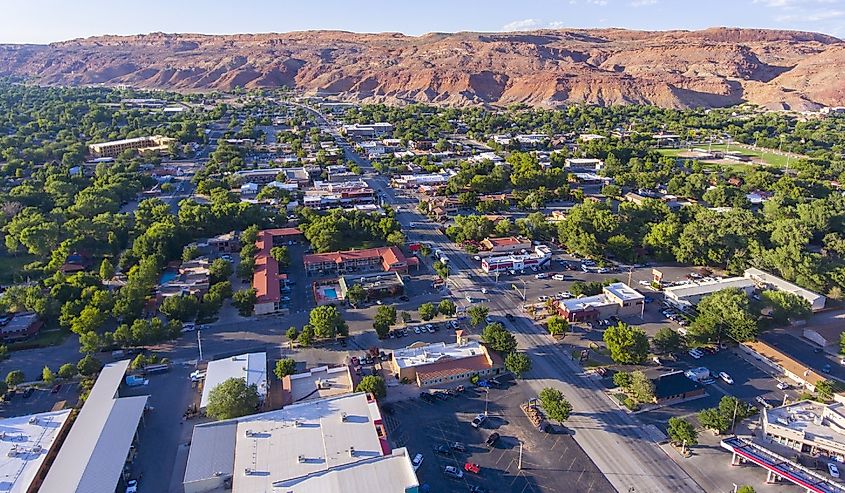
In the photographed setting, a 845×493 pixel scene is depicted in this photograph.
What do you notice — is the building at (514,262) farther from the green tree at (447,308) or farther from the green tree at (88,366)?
the green tree at (88,366)

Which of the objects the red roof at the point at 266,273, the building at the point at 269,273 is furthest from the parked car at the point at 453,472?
the red roof at the point at 266,273

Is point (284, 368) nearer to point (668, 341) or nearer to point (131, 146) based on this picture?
point (668, 341)

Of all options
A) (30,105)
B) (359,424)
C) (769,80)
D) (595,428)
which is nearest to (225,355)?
Result: (359,424)

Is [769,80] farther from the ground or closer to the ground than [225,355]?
farther from the ground

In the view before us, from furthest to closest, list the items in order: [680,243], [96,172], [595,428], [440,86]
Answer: [440,86] → [96,172] → [680,243] → [595,428]

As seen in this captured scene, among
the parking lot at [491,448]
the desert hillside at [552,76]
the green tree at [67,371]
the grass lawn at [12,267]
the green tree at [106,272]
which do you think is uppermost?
the desert hillside at [552,76]

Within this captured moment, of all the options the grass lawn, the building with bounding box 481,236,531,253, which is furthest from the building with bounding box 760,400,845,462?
the grass lawn

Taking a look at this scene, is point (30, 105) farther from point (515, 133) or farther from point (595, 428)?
point (595, 428)
